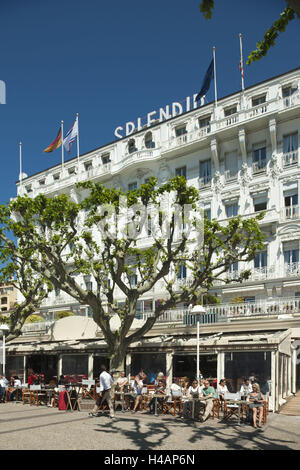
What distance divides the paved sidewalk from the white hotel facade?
368 cm

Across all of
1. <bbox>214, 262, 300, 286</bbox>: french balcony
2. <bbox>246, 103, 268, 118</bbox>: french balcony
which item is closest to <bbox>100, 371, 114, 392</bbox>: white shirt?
<bbox>214, 262, 300, 286</bbox>: french balcony

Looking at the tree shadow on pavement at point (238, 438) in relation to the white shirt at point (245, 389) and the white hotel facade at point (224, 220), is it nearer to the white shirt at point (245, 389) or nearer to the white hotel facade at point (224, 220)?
the white shirt at point (245, 389)

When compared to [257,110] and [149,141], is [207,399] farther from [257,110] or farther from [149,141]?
[149,141]

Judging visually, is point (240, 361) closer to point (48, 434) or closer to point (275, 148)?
point (48, 434)

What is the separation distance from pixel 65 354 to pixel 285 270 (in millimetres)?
14673

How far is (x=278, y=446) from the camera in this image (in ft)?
35.0

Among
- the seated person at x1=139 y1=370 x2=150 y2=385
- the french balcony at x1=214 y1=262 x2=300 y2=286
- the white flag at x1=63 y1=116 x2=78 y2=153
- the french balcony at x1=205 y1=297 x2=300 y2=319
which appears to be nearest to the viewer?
the seated person at x1=139 y1=370 x2=150 y2=385

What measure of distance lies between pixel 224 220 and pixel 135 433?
21.8 meters

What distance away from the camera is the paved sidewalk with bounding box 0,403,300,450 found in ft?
34.0

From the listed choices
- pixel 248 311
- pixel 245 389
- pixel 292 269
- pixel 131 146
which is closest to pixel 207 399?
pixel 245 389

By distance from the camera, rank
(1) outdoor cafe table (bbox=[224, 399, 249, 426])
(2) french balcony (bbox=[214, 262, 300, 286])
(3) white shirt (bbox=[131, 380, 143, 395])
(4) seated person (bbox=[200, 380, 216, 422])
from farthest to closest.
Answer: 1. (2) french balcony (bbox=[214, 262, 300, 286])
2. (3) white shirt (bbox=[131, 380, 143, 395])
3. (4) seated person (bbox=[200, 380, 216, 422])
4. (1) outdoor cafe table (bbox=[224, 399, 249, 426])

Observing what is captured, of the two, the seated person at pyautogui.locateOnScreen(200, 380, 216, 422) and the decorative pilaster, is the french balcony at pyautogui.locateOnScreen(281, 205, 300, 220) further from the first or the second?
the seated person at pyautogui.locateOnScreen(200, 380, 216, 422)

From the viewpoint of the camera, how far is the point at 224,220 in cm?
3209
